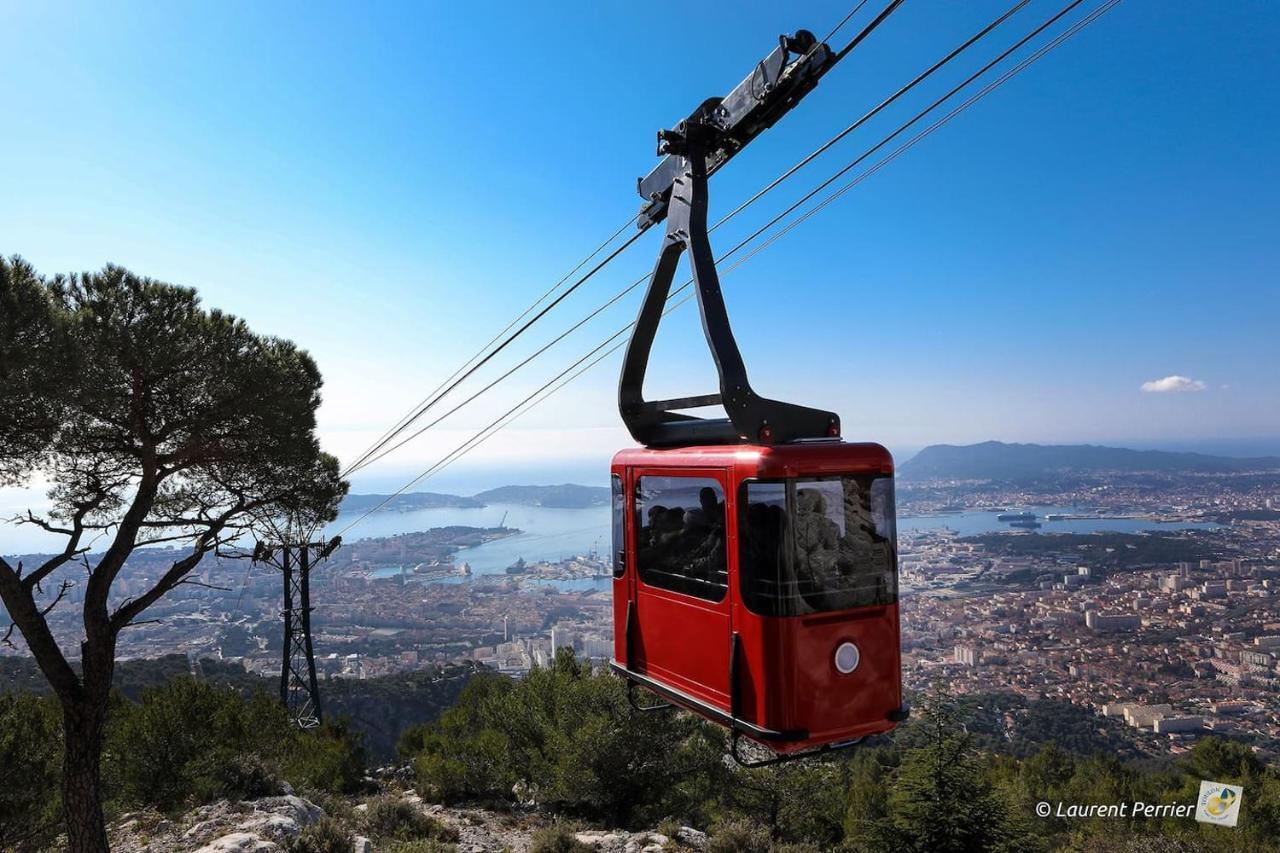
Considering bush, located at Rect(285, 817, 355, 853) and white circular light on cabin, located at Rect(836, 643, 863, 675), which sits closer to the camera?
white circular light on cabin, located at Rect(836, 643, 863, 675)

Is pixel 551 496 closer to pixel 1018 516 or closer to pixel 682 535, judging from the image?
pixel 1018 516

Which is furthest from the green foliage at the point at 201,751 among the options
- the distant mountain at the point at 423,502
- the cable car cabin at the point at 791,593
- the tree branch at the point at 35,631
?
the distant mountain at the point at 423,502

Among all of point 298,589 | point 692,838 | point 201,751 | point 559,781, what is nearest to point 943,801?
point 692,838

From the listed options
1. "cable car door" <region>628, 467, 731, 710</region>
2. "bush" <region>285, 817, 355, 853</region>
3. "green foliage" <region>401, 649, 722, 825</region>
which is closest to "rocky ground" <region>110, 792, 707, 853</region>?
"bush" <region>285, 817, 355, 853</region>

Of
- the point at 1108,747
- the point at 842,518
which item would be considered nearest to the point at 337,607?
the point at 1108,747

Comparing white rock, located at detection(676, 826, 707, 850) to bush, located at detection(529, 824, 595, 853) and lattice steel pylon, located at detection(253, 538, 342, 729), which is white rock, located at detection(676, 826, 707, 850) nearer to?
bush, located at detection(529, 824, 595, 853)
